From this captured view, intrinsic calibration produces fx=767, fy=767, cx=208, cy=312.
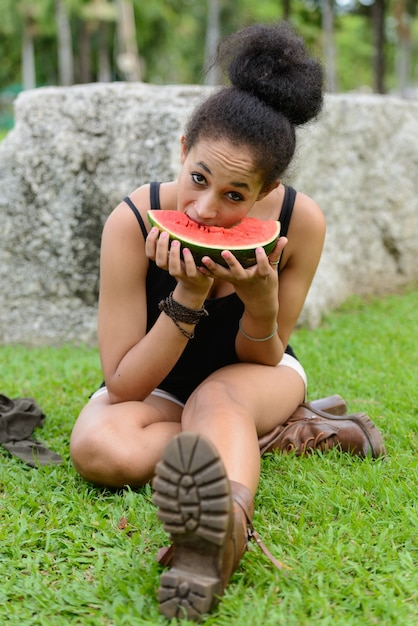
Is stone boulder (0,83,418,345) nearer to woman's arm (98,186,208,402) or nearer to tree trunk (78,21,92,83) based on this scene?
woman's arm (98,186,208,402)

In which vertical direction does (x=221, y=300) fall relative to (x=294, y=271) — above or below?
below

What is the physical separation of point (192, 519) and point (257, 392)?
1027 mm

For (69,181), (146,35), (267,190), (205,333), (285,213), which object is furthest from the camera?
(146,35)

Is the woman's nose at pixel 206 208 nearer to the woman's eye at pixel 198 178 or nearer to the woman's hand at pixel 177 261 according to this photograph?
the woman's eye at pixel 198 178

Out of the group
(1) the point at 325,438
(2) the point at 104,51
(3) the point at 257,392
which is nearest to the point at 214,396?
(3) the point at 257,392

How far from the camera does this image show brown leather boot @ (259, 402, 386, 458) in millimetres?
3113

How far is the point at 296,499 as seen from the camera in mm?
2756

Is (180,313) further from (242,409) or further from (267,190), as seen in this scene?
(267,190)

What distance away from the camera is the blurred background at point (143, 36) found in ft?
85.5

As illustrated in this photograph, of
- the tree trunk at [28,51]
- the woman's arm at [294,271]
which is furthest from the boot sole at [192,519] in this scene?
the tree trunk at [28,51]

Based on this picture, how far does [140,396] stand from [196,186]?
855mm

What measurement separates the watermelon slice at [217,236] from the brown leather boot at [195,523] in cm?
77

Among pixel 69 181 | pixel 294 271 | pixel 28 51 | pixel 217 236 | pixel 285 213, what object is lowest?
→ pixel 28 51

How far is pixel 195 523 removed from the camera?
1979mm
